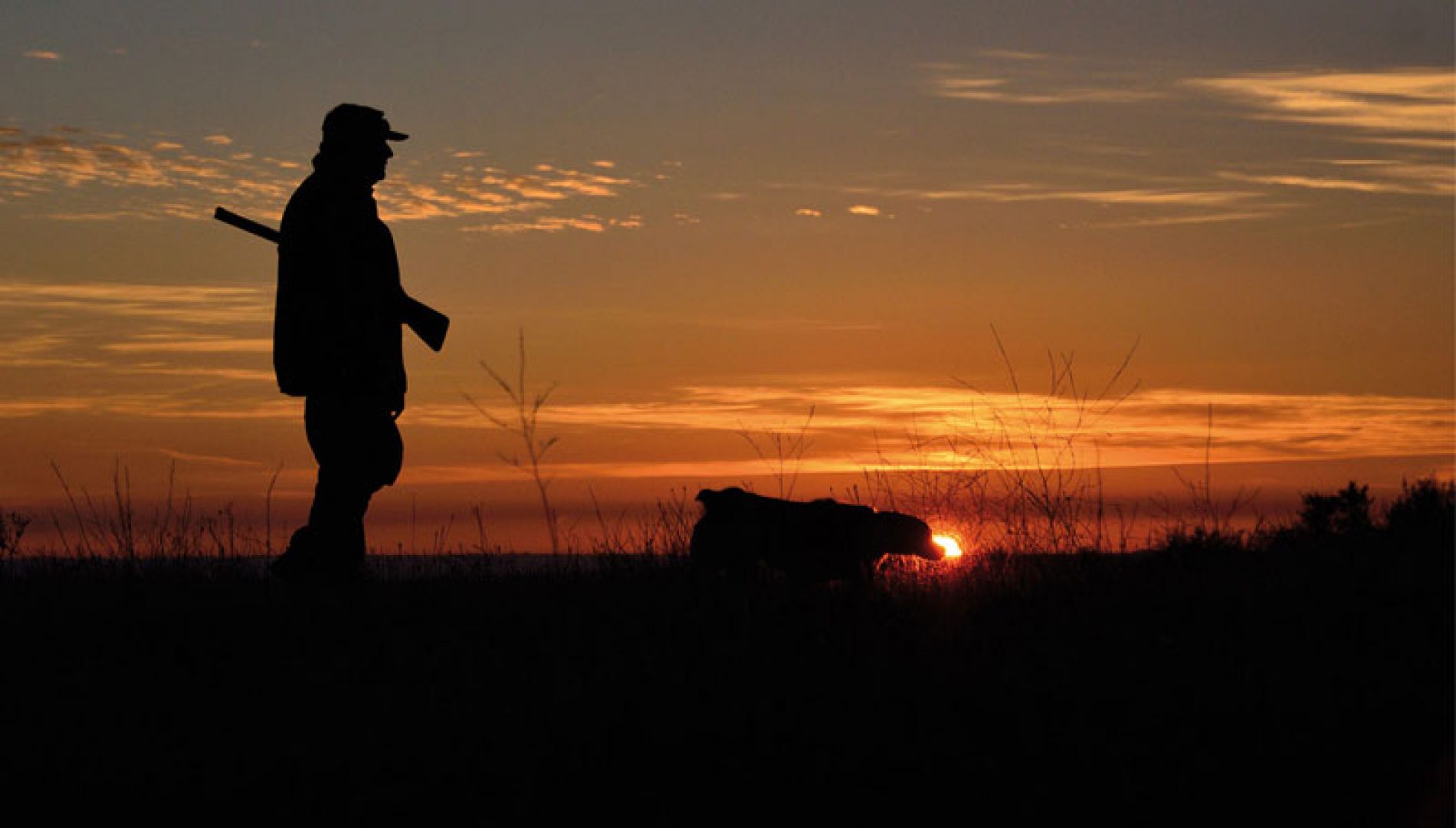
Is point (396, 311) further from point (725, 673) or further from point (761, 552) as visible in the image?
point (725, 673)

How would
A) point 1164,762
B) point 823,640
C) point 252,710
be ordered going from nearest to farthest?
1. point 1164,762
2. point 252,710
3. point 823,640

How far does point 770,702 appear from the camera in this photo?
5730mm

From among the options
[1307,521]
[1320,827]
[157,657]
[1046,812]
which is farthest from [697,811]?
[1307,521]

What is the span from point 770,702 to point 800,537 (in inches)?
153

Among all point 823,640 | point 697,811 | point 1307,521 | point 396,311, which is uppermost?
point 396,311

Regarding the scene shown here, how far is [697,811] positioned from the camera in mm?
4871

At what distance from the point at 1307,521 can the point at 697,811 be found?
634 cm

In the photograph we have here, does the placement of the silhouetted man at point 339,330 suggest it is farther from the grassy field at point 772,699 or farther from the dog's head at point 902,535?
the dog's head at point 902,535

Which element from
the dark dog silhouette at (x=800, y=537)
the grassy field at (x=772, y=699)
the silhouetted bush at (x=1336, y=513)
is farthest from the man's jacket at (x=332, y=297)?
the silhouetted bush at (x=1336, y=513)

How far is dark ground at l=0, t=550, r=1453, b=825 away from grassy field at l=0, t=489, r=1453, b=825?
0.05 feet

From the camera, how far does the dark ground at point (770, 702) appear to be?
5.00 meters

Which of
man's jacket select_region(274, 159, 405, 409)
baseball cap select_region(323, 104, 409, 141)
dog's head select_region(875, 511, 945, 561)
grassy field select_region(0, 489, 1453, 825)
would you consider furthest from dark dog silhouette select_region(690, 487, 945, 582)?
baseball cap select_region(323, 104, 409, 141)

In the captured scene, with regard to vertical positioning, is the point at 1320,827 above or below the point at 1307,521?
below

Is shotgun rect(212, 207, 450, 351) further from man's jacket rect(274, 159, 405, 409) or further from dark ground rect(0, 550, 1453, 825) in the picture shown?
dark ground rect(0, 550, 1453, 825)
